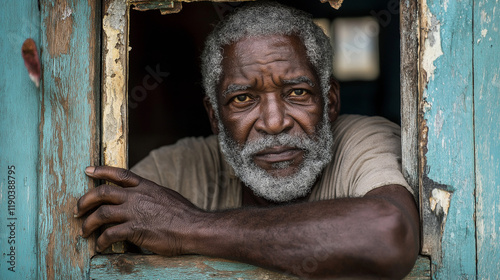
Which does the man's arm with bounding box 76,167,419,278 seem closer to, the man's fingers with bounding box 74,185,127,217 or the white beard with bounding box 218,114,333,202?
the man's fingers with bounding box 74,185,127,217

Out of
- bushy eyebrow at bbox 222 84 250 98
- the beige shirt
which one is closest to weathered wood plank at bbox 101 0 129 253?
bushy eyebrow at bbox 222 84 250 98

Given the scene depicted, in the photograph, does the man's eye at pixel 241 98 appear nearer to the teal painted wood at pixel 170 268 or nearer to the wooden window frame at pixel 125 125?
the wooden window frame at pixel 125 125

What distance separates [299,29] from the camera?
8.48 ft

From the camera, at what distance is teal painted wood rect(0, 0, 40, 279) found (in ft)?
6.55

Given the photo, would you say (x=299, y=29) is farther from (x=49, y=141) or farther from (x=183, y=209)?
(x=49, y=141)

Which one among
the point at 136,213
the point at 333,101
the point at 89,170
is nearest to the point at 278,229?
the point at 136,213

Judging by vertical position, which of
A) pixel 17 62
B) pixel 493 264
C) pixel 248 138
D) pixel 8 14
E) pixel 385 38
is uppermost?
pixel 385 38

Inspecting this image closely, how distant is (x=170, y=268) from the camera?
1919mm

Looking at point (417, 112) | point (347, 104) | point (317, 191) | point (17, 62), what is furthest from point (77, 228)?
point (347, 104)

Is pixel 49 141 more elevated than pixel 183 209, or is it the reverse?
pixel 49 141

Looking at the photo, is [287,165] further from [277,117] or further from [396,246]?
[396,246]

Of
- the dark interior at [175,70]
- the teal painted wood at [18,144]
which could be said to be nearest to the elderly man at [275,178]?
the teal painted wood at [18,144]

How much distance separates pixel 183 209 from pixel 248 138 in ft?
2.31

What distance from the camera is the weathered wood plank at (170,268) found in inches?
74.4
